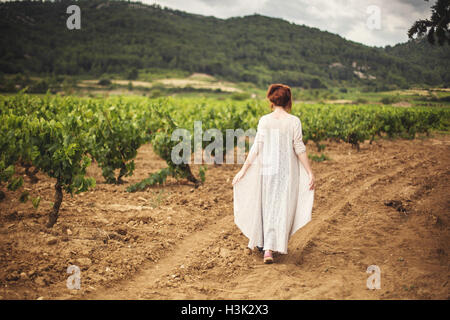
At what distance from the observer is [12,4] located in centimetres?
5184

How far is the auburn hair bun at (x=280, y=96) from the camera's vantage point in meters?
3.91

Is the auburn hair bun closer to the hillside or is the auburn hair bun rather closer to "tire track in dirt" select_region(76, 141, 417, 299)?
"tire track in dirt" select_region(76, 141, 417, 299)

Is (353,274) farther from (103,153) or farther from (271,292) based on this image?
(103,153)

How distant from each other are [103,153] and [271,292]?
16.4ft

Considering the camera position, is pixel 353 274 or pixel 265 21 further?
pixel 265 21

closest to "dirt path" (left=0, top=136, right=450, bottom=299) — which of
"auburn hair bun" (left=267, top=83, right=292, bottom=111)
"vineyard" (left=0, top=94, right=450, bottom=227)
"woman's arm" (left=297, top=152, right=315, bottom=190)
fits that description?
"vineyard" (left=0, top=94, right=450, bottom=227)

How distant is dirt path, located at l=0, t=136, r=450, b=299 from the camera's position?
3.36 metres

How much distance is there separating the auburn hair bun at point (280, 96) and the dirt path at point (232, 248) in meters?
1.92

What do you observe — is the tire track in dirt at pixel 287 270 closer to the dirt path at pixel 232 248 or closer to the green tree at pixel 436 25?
the dirt path at pixel 232 248

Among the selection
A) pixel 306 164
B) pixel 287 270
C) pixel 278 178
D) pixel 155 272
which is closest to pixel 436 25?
pixel 306 164

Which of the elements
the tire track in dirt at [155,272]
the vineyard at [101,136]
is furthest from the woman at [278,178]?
the vineyard at [101,136]

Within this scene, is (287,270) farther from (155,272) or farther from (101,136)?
(101,136)

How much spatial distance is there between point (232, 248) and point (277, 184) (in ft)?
3.97

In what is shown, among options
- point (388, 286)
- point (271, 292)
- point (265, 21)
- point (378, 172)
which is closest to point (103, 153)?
point (271, 292)
